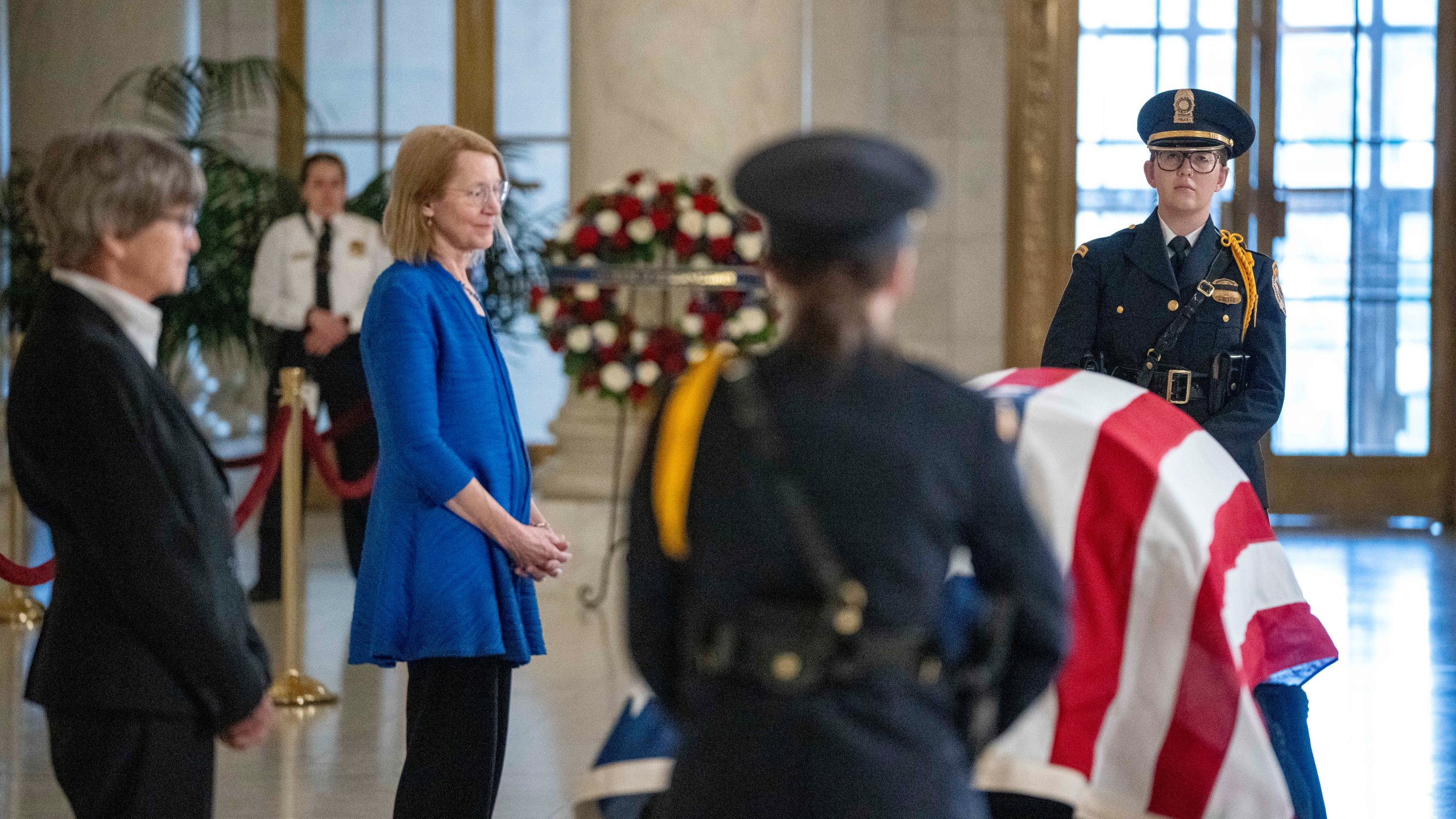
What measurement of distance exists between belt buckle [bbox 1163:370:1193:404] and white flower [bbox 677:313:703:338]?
3.12 metres

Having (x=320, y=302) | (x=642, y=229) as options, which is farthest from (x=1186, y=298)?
(x=320, y=302)

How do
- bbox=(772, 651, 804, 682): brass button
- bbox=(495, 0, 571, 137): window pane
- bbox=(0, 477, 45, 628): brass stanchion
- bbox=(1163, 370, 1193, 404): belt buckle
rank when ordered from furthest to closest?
1. bbox=(495, 0, 571, 137): window pane
2. bbox=(0, 477, 45, 628): brass stanchion
3. bbox=(1163, 370, 1193, 404): belt buckle
4. bbox=(772, 651, 804, 682): brass button

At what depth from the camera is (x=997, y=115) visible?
374 inches

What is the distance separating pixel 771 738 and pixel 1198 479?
48.1 inches

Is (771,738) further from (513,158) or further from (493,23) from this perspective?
Result: (493,23)

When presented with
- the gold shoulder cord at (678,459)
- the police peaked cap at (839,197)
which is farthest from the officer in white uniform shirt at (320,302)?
the police peaked cap at (839,197)

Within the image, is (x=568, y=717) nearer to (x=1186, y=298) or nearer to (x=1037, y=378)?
(x=1186, y=298)

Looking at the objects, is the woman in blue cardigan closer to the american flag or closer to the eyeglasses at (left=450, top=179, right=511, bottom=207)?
the eyeglasses at (left=450, top=179, right=511, bottom=207)

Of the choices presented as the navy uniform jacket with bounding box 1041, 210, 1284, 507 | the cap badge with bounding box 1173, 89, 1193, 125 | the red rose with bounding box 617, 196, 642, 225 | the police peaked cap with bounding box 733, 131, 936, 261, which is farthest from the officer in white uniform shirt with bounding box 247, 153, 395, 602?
the police peaked cap with bounding box 733, 131, 936, 261

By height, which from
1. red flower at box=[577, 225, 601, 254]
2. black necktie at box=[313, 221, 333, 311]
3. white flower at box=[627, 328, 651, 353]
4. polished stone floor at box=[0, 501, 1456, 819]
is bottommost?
polished stone floor at box=[0, 501, 1456, 819]

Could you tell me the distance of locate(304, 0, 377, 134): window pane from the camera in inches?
383

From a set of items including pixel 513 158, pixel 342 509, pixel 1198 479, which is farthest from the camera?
pixel 513 158

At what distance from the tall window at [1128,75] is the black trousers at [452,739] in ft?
24.1

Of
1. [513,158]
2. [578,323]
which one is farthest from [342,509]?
[513,158]
